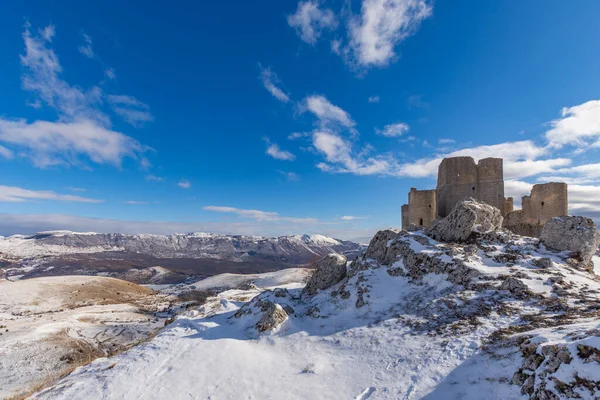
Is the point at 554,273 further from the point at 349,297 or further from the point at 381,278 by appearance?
the point at 349,297

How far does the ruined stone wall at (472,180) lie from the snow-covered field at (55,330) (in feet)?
87.9

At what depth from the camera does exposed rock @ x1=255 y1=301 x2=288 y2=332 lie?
1356 centimetres

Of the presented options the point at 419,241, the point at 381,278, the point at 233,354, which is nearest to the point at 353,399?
the point at 233,354

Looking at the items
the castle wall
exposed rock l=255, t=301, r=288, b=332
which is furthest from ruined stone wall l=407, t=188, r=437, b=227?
exposed rock l=255, t=301, r=288, b=332

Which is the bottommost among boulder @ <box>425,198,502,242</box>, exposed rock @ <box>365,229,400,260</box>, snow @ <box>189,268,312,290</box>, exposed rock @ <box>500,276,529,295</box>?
snow @ <box>189,268,312,290</box>

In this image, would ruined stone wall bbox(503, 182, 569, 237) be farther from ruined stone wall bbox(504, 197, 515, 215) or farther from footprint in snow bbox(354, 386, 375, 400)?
footprint in snow bbox(354, 386, 375, 400)

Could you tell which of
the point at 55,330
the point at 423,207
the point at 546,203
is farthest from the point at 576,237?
the point at 55,330

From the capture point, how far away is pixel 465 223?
17.6m

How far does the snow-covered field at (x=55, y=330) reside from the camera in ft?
54.3

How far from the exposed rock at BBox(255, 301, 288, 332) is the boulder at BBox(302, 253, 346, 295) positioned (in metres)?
4.79

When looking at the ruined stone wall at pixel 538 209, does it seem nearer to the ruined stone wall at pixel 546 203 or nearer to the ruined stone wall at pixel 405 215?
the ruined stone wall at pixel 546 203

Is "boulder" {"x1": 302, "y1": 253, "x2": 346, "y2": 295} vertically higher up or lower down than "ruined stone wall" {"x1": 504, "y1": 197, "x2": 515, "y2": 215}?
lower down

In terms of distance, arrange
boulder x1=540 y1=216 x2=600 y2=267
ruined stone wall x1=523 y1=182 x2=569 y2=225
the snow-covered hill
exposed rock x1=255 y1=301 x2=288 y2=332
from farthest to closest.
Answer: ruined stone wall x1=523 y1=182 x2=569 y2=225
boulder x1=540 y1=216 x2=600 y2=267
exposed rock x1=255 y1=301 x2=288 y2=332
the snow-covered hill

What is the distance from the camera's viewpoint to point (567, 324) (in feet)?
28.1
